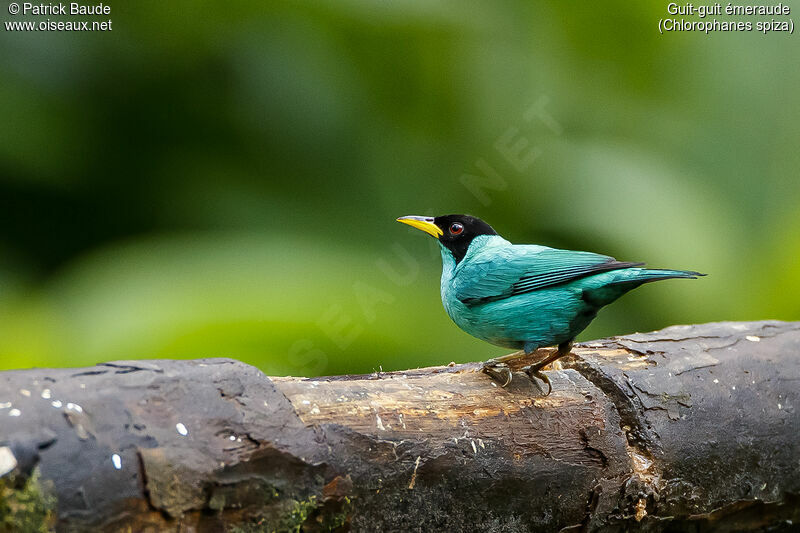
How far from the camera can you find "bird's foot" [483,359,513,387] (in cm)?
280

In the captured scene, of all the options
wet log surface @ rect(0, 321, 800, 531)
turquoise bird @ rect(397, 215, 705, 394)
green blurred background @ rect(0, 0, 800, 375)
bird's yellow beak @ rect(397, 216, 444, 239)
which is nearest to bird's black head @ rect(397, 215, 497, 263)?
bird's yellow beak @ rect(397, 216, 444, 239)

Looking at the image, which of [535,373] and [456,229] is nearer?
[535,373]

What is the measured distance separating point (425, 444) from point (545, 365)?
2.43 ft

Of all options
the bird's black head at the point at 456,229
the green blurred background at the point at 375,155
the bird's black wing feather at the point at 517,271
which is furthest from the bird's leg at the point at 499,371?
the green blurred background at the point at 375,155

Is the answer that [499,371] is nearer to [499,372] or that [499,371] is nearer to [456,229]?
[499,372]

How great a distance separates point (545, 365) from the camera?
2.91 m

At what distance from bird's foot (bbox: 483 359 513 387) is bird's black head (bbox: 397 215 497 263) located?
1.89 feet

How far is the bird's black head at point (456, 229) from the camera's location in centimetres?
329

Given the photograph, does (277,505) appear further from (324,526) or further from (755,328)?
(755,328)

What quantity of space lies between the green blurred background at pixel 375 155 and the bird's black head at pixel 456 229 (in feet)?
2.99

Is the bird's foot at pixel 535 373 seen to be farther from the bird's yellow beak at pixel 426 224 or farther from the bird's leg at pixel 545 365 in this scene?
the bird's yellow beak at pixel 426 224

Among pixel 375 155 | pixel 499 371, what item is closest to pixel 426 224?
pixel 499 371

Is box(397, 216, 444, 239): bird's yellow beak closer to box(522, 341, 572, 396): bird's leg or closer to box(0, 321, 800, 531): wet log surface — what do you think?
box(0, 321, 800, 531): wet log surface

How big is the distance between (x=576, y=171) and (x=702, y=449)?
8.78ft
